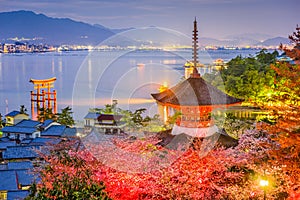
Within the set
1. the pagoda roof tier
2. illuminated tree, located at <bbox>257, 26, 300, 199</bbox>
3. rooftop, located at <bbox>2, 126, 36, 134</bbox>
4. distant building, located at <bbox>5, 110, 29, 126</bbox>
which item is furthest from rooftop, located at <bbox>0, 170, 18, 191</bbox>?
distant building, located at <bbox>5, 110, 29, 126</bbox>

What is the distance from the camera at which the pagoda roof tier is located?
9.06 meters

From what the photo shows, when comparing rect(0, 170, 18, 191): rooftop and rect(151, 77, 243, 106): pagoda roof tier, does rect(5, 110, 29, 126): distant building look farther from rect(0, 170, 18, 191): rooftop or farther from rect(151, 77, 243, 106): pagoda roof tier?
Answer: rect(151, 77, 243, 106): pagoda roof tier

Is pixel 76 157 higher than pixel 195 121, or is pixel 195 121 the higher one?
pixel 195 121

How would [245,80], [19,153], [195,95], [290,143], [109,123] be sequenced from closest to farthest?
[290,143], [195,95], [19,153], [245,80], [109,123]

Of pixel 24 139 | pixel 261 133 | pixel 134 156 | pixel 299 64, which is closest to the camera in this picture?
pixel 299 64

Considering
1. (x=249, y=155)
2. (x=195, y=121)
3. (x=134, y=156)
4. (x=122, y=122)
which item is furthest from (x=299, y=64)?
(x=122, y=122)

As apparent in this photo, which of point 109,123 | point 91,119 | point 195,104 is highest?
point 195,104

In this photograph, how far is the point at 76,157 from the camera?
316 inches

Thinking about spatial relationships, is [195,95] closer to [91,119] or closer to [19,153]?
[19,153]

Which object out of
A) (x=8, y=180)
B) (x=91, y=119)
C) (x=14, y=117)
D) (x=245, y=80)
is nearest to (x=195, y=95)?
(x=8, y=180)

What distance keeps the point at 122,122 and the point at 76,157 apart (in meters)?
17.1

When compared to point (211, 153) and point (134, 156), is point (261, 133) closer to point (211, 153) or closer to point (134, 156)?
point (211, 153)

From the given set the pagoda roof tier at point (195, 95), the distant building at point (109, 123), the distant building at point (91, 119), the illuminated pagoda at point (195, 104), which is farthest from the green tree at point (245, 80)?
the illuminated pagoda at point (195, 104)

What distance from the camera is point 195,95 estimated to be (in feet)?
30.0
